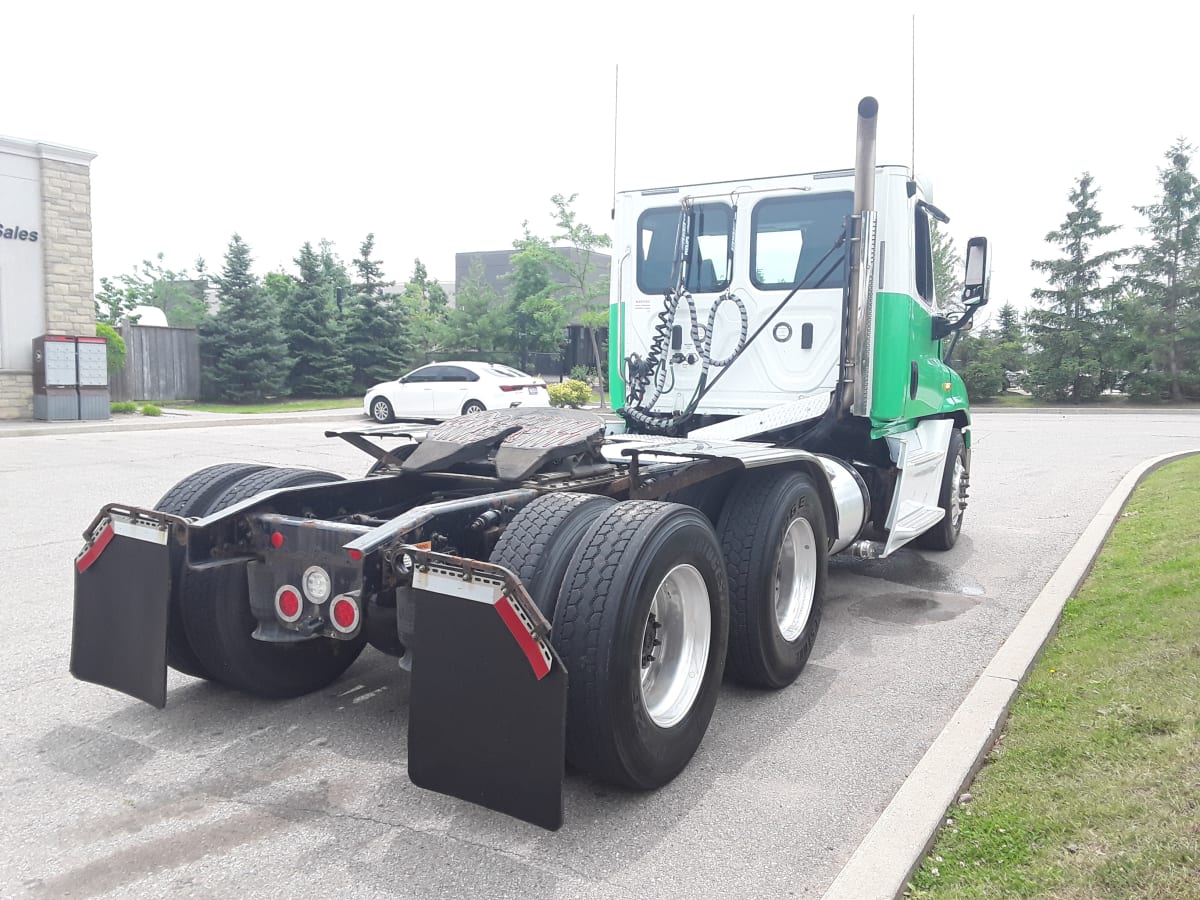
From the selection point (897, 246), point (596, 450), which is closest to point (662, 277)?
point (897, 246)

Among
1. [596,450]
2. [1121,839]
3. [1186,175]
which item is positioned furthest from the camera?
[1186,175]

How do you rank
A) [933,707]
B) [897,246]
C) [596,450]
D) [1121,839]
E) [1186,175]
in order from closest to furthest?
1. [1121,839]
2. [933,707]
3. [596,450]
4. [897,246]
5. [1186,175]

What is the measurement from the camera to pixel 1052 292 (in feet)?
115

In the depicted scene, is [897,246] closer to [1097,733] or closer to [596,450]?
[596,450]

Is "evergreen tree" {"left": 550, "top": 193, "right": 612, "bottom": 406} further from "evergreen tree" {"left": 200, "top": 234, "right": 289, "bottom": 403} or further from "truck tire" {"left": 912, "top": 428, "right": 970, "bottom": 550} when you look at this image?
"truck tire" {"left": 912, "top": 428, "right": 970, "bottom": 550}

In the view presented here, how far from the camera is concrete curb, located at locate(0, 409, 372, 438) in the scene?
A: 1773cm

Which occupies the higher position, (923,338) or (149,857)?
(923,338)

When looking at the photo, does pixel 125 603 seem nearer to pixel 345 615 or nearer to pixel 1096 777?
pixel 345 615

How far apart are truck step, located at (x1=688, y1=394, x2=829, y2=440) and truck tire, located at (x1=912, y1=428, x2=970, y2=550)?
2034 mm

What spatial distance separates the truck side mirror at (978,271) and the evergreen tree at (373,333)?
27057mm

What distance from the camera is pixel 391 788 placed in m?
3.56

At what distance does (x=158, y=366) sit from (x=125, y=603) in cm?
2552

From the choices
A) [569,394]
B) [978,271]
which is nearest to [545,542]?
[978,271]

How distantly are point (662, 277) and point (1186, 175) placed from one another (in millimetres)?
33995
